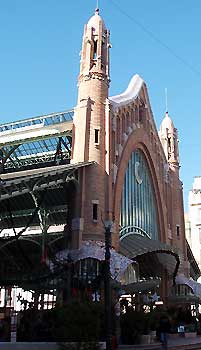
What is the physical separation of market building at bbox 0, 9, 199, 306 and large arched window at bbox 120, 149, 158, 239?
0.09 metres

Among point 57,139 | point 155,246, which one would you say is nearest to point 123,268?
point 155,246

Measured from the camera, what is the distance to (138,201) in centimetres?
4284

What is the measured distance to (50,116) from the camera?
41.5 meters

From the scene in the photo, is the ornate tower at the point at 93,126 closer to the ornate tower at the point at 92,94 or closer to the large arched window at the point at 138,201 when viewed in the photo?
the ornate tower at the point at 92,94

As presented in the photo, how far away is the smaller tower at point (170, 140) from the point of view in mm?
53312

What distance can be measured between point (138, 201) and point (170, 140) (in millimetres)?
13843

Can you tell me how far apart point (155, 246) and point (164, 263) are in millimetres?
6048

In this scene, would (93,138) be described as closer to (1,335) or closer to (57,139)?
(57,139)

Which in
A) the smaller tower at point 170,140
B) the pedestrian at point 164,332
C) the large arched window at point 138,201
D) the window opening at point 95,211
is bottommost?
the pedestrian at point 164,332

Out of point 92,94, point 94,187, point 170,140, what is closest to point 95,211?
point 94,187

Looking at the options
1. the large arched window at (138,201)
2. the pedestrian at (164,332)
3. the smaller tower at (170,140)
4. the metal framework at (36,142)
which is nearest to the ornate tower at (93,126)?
the metal framework at (36,142)

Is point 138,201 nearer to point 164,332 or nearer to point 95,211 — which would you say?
point 95,211

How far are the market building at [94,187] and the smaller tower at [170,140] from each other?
119mm

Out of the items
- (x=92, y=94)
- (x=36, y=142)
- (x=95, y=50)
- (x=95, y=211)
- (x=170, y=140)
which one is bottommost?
(x=95, y=211)
